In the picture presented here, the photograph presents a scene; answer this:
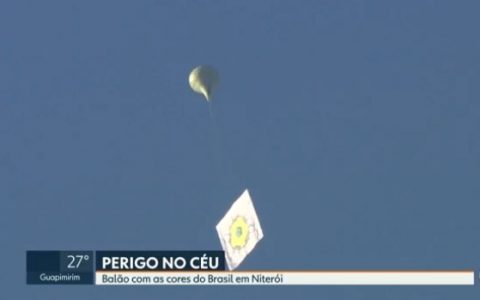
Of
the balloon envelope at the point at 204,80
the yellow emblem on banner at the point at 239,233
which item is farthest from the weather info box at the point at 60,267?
the balloon envelope at the point at 204,80

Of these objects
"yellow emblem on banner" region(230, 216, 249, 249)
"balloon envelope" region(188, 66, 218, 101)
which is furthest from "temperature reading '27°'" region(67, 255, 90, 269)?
"balloon envelope" region(188, 66, 218, 101)

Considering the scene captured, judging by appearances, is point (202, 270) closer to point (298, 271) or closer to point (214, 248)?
point (214, 248)

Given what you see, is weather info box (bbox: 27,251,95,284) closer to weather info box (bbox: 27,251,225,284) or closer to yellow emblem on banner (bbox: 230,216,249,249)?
weather info box (bbox: 27,251,225,284)

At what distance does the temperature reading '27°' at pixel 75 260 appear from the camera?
260 centimetres

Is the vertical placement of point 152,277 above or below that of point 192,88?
below

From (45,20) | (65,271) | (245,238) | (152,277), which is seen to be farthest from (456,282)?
(45,20)

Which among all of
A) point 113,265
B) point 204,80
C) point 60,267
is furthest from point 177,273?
→ point 204,80

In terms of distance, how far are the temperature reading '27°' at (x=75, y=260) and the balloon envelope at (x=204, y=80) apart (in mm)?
483

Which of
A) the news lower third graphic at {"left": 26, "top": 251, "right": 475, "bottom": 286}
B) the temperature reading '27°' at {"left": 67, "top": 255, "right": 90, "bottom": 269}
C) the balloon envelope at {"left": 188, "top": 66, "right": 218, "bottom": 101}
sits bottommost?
the news lower third graphic at {"left": 26, "top": 251, "right": 475, "bottom": 286}

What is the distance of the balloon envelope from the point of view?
2.57 metres

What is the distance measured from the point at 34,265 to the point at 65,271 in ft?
0.25

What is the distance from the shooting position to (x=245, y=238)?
260 centimetres

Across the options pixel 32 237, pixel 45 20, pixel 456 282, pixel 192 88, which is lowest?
pixel 456 282

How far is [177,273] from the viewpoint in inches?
103
